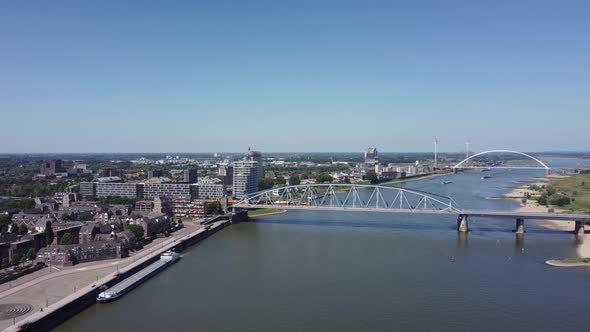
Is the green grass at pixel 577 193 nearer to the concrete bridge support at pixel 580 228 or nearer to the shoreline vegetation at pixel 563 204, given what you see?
the shoreline vegetation at pixel 563 204

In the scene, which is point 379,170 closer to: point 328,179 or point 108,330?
point 328,179

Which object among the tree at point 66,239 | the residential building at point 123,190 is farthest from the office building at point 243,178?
the tree at point 66,239

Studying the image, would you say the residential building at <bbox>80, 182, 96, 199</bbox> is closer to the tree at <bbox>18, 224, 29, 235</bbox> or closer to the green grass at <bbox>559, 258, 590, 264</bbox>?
the tree at <bbox>18, 224, 29, 235</bbox>

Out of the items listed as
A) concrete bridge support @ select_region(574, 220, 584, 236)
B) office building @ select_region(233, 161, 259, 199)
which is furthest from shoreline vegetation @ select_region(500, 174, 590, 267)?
office building @ select_region(233, 161, 259, 199)

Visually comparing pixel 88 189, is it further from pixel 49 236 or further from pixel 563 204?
pixel 563 204

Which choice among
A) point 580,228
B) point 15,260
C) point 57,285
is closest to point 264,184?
point 580,228

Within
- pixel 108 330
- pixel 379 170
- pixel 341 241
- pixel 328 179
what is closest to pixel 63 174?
pixel 328 179
